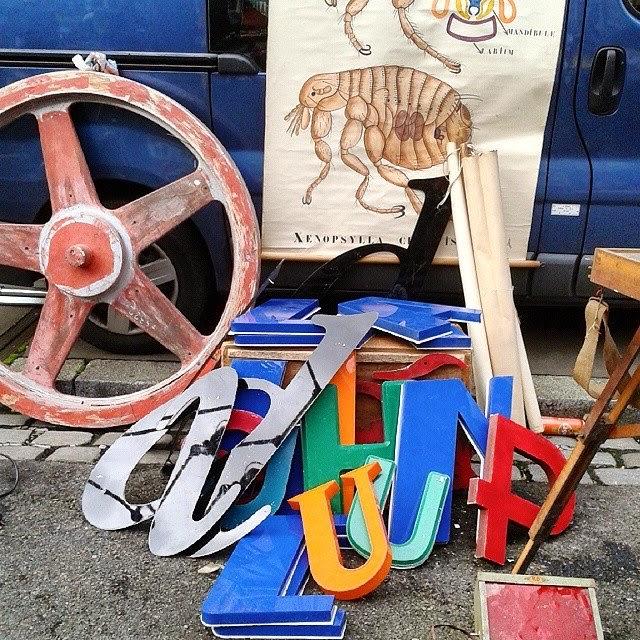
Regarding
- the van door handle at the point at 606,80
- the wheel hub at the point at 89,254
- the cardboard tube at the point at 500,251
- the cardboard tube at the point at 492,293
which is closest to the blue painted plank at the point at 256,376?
the wheel hub at the point at 89,254

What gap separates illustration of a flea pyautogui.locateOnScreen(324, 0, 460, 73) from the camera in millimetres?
3283

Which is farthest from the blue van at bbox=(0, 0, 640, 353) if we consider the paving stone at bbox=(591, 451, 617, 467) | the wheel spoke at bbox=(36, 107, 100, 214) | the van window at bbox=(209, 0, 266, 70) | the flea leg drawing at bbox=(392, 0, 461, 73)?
the paving stone at bbox=(591, 451, 617, 467)

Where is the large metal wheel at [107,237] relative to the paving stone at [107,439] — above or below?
above

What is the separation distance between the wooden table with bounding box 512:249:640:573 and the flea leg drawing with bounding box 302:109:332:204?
162cm

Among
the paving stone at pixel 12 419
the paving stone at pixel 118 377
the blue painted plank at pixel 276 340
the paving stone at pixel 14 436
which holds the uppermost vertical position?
the blue painted plank at pixel 276 340

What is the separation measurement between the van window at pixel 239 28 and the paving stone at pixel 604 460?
2137 millimetres

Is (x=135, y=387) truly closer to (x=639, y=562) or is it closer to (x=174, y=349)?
(x=174, y=349)

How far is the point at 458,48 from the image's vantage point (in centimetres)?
332

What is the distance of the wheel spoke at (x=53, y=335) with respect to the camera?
3396mm

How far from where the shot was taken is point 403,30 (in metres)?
3.31

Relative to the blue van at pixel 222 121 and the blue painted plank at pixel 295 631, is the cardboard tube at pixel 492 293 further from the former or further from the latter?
the blue painted plank at pixel 295 631

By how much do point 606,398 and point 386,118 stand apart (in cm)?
183

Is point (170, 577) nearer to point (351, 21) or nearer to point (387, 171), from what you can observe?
point (387, 171)

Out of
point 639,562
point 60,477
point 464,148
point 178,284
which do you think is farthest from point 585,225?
point 60,477
